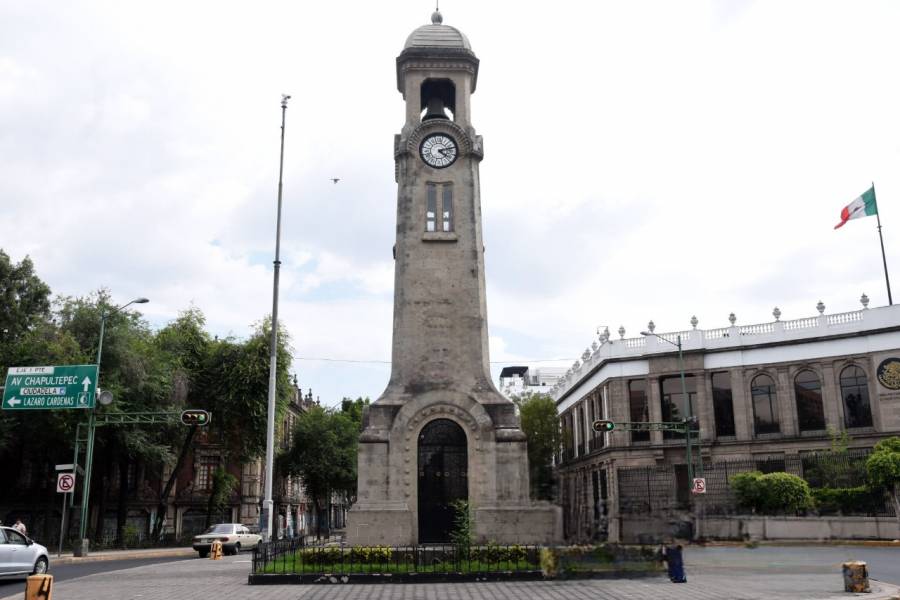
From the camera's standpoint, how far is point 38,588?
44.5ft

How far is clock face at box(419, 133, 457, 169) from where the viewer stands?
30.6 m

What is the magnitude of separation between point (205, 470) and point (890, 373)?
152 ft

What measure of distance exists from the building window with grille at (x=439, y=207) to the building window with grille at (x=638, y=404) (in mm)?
29699

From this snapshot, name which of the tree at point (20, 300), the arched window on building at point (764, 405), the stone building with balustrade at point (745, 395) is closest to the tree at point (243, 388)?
the tree at point (20, 300)

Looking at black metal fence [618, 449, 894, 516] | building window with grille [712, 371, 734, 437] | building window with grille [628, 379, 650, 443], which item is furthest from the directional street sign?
building window with grille [712, 371, 734, 437]

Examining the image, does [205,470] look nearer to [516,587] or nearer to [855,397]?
[855,397]

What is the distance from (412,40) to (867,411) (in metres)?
35.6

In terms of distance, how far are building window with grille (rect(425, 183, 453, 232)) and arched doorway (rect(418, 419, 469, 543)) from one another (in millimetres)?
7407

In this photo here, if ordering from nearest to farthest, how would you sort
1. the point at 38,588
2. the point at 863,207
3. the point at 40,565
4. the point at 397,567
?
the point at 38,588 → the point at 397,567 → the point at 40,565 → the point at 863,207

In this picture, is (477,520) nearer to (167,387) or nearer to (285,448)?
(167,387)

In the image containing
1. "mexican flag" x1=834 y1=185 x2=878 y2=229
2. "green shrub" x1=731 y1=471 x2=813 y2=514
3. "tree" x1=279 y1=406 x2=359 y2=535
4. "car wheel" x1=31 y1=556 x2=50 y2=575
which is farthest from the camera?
"tree" x1=279 y1=406 x2=359 y2=535

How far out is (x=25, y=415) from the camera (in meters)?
39.3

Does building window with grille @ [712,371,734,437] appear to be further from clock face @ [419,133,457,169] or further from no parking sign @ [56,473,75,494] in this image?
no parking sign @ [56,473,75,494]

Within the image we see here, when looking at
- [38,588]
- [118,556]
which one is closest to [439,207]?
[38,588]
